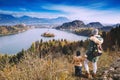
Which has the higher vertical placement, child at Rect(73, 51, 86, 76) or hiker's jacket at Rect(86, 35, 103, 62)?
hiker's jacket at Rect(86, 35, 103, 62)

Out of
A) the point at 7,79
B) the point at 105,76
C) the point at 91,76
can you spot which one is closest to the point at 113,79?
the point at 105,76

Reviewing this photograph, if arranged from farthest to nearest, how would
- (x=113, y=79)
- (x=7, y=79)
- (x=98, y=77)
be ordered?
(x=98, y=77)
(x=113, y=79)
(x=7, y=79)

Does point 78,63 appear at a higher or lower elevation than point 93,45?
lower

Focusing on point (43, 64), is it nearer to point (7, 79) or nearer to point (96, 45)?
point (7, 79)

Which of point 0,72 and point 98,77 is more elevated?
point 0,72

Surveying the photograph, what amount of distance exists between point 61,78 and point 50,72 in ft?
0.95

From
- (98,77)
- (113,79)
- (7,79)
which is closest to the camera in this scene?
(7,79)

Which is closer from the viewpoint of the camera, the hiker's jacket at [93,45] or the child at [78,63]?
the hiker's jacket at [93,45]

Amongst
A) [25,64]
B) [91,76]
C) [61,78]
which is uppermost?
[25,64]

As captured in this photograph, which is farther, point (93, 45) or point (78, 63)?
point (78, 63)

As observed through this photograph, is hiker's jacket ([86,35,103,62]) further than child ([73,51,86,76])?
No

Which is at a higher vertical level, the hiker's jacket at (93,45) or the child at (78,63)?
the hiker's jacket at (93,45)

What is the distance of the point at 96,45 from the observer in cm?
686

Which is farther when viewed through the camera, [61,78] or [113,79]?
[113,79]
